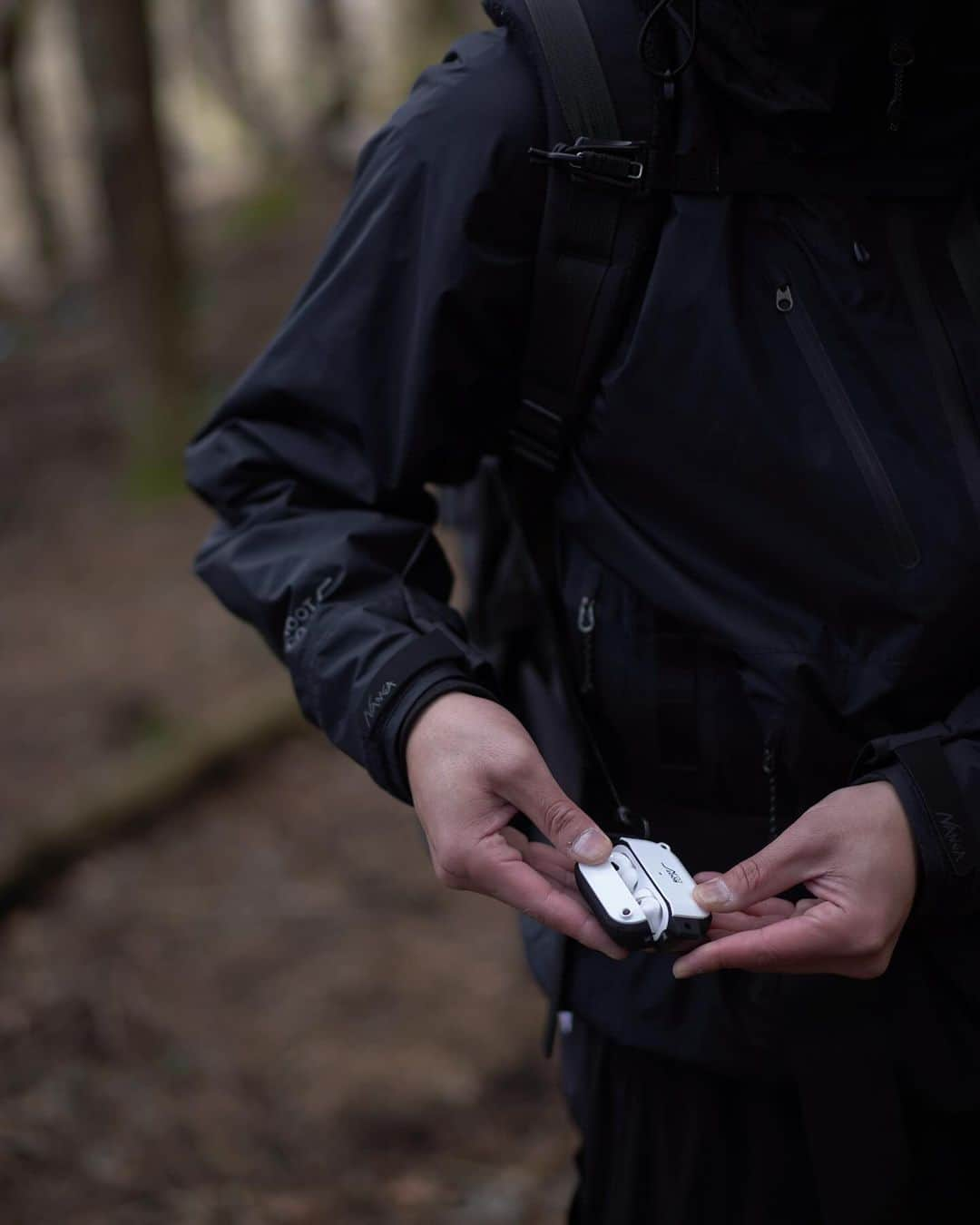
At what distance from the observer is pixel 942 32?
137 cm

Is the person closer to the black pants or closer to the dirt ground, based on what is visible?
the black pants

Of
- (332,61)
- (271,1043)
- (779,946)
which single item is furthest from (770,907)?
(332,61)

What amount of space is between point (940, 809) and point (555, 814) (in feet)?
1.32

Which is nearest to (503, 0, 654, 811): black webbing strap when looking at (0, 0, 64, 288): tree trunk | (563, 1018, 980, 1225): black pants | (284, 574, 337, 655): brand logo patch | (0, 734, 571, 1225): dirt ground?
(284, 574, 337, 655): brand logo patch

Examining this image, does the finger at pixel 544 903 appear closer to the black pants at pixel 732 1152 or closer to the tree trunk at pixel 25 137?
the black pants at pixel 732 1152

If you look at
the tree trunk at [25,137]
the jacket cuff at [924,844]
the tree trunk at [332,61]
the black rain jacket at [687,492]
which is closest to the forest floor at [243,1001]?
the black rain jacket at [687,492]

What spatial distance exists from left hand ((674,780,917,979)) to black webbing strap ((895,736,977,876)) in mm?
31

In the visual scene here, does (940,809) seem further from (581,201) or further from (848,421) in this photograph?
(581,201)

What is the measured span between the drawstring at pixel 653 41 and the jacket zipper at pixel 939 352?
0.28 metres

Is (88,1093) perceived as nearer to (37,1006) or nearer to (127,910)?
(37,1006)

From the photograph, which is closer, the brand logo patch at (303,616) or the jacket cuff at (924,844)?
the jacket cuff at (924,844)

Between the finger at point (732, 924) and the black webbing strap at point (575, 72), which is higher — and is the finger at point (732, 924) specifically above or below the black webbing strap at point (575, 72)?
below

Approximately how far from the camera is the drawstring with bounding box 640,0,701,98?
54.8 inches

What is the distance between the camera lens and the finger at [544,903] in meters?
1.33
